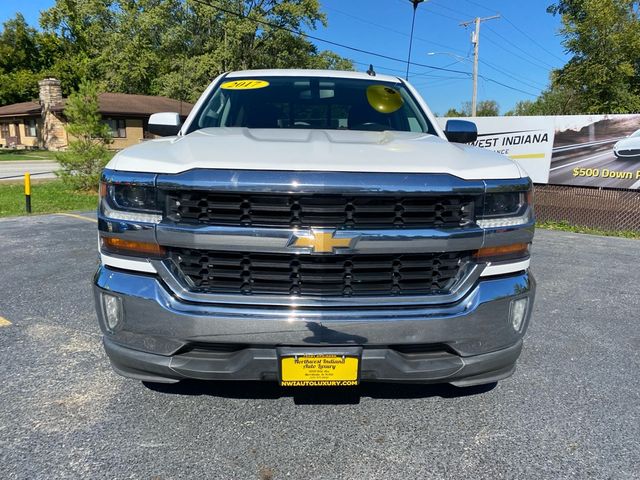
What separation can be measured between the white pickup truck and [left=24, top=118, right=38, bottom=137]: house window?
46681 millimetres

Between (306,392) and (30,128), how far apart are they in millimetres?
48105

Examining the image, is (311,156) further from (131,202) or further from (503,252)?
(503,252)

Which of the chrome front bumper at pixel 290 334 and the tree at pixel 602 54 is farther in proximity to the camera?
the tree at pixel 602 54

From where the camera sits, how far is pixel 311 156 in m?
2.29

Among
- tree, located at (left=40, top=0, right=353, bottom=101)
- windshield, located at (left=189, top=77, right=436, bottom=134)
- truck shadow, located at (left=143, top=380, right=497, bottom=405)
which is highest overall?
tree, located at (left=40, top=0, right=353, bottom=101)

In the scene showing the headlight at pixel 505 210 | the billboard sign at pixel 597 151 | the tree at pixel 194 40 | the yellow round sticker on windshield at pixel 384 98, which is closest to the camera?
the headlight at pixel 505 210

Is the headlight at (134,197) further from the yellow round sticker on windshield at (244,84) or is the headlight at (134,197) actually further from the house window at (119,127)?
the house window at (119,127)

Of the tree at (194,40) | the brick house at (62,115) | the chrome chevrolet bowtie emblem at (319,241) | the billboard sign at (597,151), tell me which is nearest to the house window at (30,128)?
the brick house at (62,115)

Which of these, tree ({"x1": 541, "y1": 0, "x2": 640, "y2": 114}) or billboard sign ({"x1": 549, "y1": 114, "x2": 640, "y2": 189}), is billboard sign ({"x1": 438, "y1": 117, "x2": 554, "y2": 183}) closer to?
billboard sign ({"x1": 549, "y1": 114, "x2": 640, "y2": 189})

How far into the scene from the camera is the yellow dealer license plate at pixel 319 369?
2.22 m

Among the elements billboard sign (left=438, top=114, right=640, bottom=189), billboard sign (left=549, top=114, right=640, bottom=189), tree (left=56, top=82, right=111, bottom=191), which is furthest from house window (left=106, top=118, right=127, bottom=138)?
billboard sign (left=549, top=114, right=640, bottom=189)

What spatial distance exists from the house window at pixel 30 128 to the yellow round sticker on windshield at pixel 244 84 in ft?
148

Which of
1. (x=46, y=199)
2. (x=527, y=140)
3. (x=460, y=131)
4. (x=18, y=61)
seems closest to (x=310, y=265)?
(x=460, y=131)

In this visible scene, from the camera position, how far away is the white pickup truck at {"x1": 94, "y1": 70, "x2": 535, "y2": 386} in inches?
86.0
